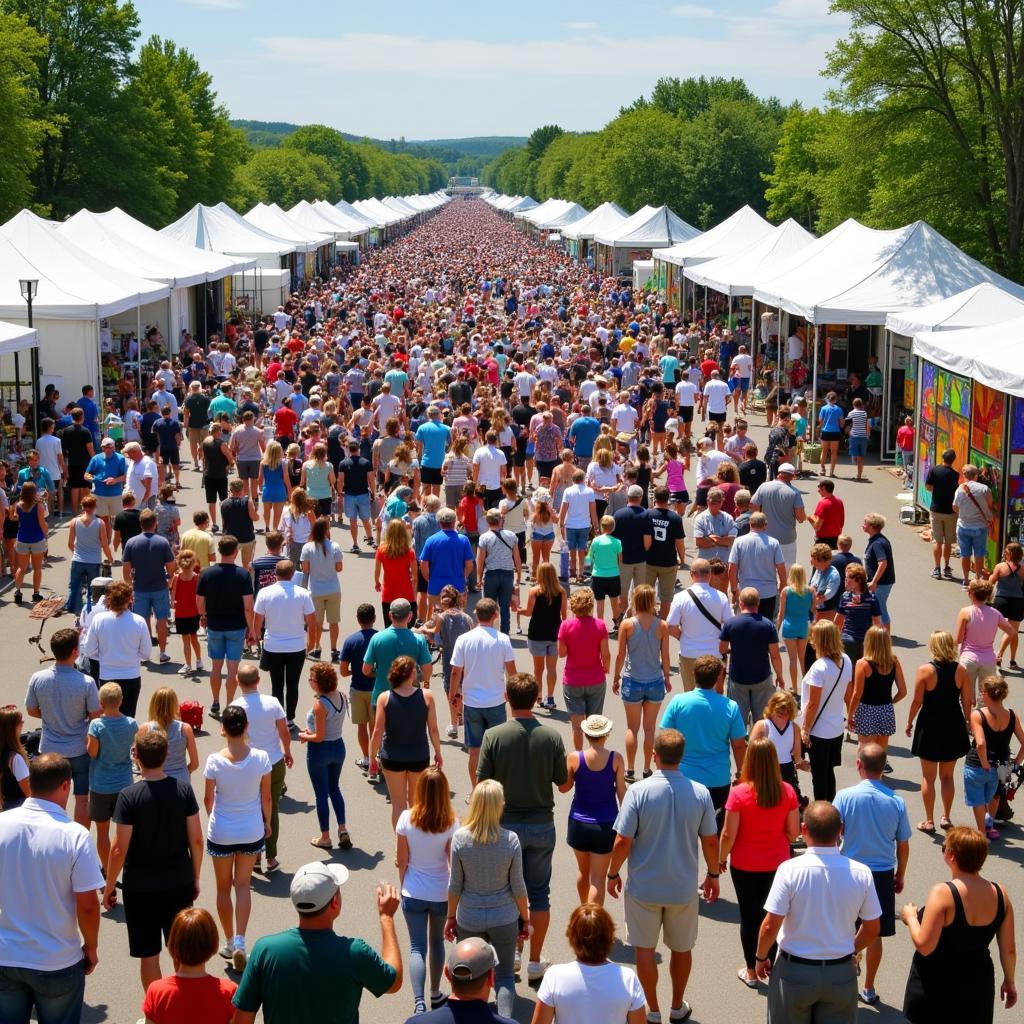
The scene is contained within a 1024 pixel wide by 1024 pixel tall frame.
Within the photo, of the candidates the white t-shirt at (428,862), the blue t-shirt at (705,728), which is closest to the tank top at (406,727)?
the blue t-shirt at (705,728)

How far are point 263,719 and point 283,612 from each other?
206 cm

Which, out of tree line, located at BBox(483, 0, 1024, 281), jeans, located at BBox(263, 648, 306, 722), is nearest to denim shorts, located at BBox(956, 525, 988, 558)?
jeans, located at BBox(263, 648, 306, 722)

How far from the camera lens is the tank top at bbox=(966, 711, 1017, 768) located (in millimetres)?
8406

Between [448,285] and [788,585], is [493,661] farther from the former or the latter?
[448,285]

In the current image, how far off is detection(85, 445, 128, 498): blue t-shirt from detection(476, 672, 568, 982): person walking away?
9.48 m

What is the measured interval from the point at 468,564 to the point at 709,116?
69696 mm

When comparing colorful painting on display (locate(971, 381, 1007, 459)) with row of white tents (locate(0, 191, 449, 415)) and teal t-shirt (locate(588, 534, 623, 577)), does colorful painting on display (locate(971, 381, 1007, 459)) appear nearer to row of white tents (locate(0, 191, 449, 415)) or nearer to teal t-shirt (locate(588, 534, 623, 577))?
teal t-shirt (locate(588, 534, 623, 577))

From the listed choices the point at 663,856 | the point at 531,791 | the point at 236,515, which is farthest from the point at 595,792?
the point at 236,515

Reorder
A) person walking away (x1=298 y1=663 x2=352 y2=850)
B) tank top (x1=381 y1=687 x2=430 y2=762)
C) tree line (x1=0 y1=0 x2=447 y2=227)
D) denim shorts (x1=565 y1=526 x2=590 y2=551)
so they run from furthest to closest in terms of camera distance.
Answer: tree line (x1=0 y1=0 x2=447 y2=227)
denim shorts (x1=565 y1=526 x2=590 y2=551)
person walking away (x1=298 y1=663 x2=352 y2=850)
tank top (x1=381 y1=687 x2=430 y2=762)

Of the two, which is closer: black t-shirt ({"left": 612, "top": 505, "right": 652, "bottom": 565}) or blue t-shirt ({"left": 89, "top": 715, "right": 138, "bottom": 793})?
blue t-shirt ({"left": 89, "top": 715, "right": 138, "bottom": 793})

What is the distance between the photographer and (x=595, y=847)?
23.1 feet

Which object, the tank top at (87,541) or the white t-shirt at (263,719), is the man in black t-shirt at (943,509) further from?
the white t-shirt at (263,719)

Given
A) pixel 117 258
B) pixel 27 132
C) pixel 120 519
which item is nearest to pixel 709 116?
pixel 27 132

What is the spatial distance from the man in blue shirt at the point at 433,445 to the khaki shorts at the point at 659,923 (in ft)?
36.0
